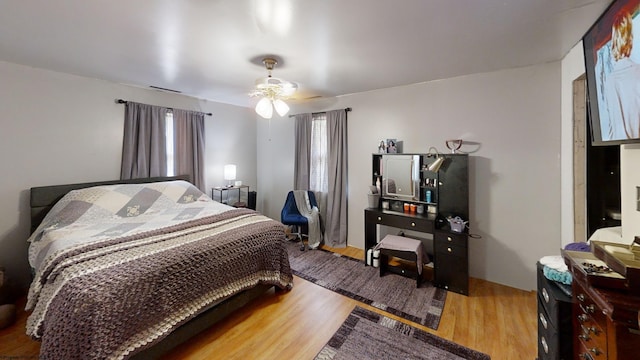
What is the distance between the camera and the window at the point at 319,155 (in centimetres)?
423

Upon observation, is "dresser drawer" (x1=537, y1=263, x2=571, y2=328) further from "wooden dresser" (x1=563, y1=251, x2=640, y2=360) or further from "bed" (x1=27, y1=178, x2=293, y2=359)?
"bed" (x1=27, y1=178, x2=293, y2=359)

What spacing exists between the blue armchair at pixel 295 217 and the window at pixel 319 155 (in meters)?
0.24

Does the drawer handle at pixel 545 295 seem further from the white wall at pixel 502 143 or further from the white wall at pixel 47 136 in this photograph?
the white wall at pixel 47 136

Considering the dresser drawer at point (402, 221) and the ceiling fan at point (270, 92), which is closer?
the ceiling fan at point (270, 92)

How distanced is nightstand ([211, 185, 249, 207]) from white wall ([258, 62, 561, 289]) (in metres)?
2.79

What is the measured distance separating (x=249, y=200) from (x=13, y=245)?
2.79 meters

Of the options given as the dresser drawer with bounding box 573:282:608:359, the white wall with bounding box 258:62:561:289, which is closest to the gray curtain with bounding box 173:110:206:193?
the white wall with bounding box 258:62:561:289

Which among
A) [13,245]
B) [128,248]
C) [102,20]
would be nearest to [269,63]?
[102,20]

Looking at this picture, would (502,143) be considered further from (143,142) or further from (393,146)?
(143,142)

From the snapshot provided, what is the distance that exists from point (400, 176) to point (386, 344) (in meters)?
1.99

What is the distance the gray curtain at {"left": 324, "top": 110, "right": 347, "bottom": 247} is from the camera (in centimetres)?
395

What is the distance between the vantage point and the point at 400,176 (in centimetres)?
330

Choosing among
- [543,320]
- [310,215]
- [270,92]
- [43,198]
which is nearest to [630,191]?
[543,320]

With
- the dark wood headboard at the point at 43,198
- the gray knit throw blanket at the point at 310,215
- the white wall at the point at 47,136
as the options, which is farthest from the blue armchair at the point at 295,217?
the dark wood headboard at the point at 43,198
